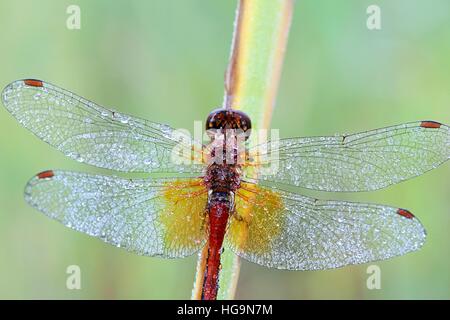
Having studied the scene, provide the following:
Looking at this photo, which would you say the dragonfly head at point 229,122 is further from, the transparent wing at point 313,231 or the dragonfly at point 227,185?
the transparent wing at point 313,231

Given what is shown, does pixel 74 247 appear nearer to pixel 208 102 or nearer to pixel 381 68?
pixel 208 102

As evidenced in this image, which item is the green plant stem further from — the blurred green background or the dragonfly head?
the blurred green background

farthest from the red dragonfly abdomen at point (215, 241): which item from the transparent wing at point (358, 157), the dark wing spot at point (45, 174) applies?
the dark wing spot at point (45, 174)

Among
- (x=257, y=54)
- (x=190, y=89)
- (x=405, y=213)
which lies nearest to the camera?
(x=257, y=54)

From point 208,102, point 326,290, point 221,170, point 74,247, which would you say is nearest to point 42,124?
point 221,170

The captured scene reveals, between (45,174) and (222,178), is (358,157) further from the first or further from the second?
(45,174)

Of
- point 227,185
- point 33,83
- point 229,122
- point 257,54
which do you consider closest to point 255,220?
point 227,185
